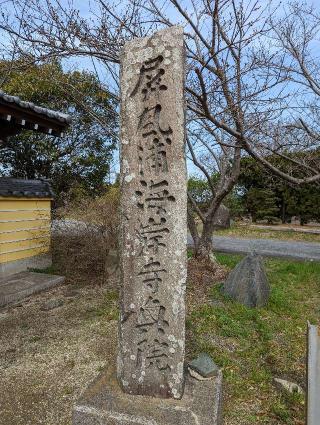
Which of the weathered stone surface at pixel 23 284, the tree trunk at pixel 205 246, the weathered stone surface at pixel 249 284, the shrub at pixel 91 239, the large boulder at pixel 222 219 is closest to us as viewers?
the weathered stone surface at pixel 249 284

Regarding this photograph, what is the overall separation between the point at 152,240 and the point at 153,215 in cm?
17

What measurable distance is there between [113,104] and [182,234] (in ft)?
29.2

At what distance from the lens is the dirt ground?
10.3ft

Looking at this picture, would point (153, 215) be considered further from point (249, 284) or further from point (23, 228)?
point (23, 228)

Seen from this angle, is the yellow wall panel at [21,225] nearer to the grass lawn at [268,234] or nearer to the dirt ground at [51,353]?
the dirt ground at [51,353]

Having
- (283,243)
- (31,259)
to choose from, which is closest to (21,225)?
(31,259)

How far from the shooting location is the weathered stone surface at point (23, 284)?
19.5 feet

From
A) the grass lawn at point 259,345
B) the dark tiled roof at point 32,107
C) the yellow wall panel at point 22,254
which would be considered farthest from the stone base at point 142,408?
the yellow wall panel at point 22,254

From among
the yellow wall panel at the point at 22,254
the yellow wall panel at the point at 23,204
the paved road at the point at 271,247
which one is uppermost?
the yellow wall panel at the point at 23,204

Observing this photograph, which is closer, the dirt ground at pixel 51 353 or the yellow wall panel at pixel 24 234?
the dirt ground at pixel 51 353

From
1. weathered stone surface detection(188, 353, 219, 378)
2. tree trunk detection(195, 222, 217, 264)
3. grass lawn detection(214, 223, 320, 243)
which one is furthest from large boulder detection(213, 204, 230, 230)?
weathered stone surface detection(188, 353, 219, 378)

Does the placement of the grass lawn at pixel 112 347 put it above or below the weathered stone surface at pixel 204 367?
below

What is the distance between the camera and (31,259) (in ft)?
25.9

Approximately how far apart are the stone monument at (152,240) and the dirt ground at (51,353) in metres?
0.58
